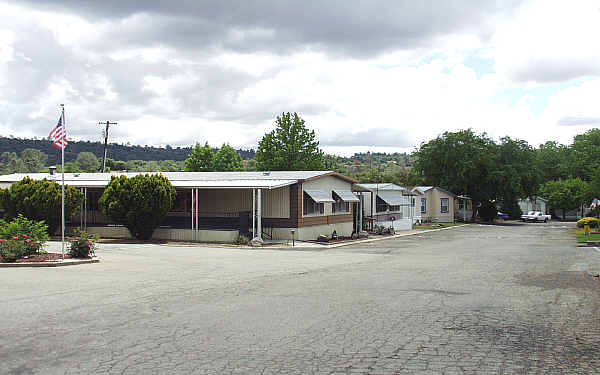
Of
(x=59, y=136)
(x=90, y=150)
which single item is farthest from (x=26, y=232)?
(x=90, y=150)

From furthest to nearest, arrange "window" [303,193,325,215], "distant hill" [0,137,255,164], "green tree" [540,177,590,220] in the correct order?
"distant hill" [0,137,255,164]
"green tree" [540,177,590,220]
"window" [303,193,325,215]

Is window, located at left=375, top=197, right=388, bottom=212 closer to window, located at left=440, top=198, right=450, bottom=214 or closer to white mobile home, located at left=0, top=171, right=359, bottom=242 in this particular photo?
white mobile home, located at left=0, top=171, right=359, bottom=242

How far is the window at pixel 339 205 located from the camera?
3050 centimetres

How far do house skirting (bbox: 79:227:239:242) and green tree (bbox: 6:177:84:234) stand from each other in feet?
7.34

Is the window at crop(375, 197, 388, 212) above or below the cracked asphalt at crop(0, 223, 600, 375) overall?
above

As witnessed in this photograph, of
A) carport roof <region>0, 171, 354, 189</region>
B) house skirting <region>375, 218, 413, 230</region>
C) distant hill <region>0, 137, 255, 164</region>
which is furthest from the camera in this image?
distant hill <region>0, 137, 255, 164</region>

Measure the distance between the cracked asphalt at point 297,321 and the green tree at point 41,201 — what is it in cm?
1194

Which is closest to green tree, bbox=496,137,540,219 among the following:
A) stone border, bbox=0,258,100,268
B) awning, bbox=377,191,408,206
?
awning, bbox=377,191,408,206

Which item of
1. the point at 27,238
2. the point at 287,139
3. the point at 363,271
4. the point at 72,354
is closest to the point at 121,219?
the point at 27,238

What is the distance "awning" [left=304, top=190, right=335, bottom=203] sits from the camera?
Result: 90.4ft

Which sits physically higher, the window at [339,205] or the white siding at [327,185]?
the white siding at [327,185]

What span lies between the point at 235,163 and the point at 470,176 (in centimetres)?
3505

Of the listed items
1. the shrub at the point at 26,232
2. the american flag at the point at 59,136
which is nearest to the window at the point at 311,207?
the american flag at the point at 59,136

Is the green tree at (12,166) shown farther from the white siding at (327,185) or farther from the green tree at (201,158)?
the white siding at (327,185)
